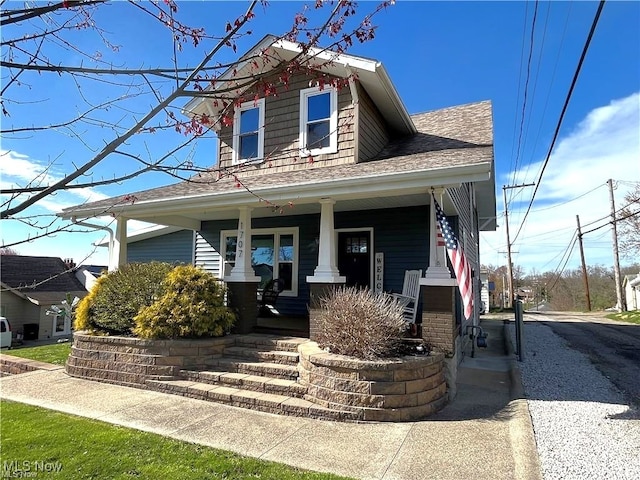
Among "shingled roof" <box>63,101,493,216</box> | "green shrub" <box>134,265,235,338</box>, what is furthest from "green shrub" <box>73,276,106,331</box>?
"shingled roof" <box>63,101,493,216</box>

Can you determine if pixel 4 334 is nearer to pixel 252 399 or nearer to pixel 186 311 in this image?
pixel 186 311

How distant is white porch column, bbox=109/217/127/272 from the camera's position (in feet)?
28.9

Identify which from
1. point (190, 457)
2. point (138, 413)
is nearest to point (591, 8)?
point (190, 457)

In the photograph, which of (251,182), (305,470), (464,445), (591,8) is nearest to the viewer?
(305,470)

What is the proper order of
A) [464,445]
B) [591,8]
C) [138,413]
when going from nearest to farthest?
[464,445], [591,8], [138,413]

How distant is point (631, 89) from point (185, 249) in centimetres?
1211

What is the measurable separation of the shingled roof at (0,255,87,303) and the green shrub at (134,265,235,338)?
704 inches

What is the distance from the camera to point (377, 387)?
186 inches

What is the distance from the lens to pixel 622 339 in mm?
11461

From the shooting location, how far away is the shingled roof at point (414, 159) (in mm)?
5917

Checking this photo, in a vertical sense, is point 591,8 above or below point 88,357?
above

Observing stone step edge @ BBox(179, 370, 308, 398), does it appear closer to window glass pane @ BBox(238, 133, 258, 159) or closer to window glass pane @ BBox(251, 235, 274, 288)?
window glass pane @ BBox(251, 235, 274, 288)

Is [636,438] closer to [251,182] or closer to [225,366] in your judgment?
[225,366]

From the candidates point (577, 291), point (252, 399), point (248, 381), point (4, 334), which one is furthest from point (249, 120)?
point (577, 291)
